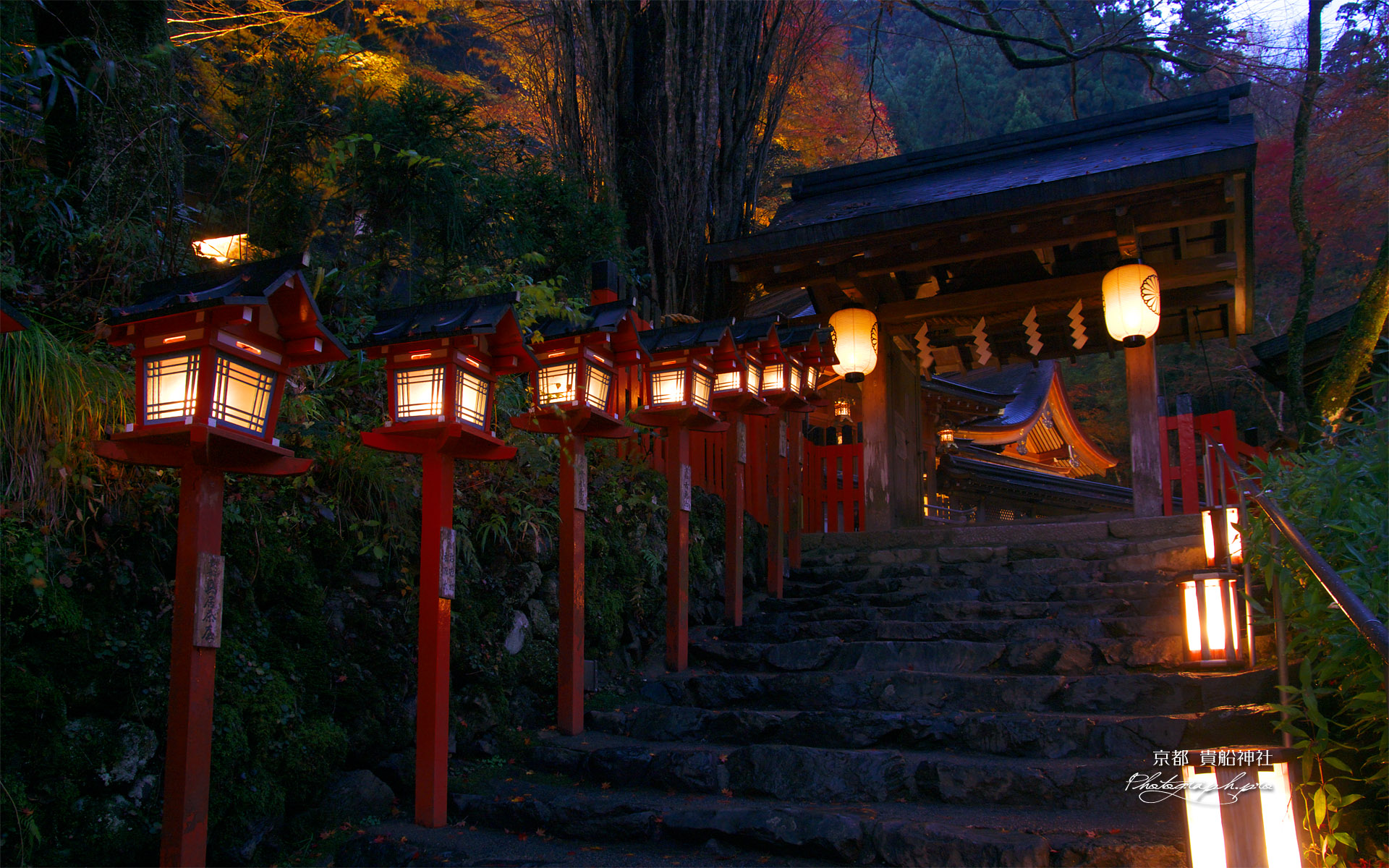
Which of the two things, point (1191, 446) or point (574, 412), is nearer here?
point (574, 412)

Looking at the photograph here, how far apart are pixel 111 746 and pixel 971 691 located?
16.0ft

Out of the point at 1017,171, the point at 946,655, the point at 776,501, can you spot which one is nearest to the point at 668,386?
the point at 776,501

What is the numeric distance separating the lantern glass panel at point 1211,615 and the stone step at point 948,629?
14.8 inches

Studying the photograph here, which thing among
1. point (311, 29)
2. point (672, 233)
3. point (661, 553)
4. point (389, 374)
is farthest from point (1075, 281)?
point (311, 29)

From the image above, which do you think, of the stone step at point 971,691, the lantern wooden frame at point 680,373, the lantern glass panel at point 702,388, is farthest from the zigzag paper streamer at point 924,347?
the stone step at point 971,691

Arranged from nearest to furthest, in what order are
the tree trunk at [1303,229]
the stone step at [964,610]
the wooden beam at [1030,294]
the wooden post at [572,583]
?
the wooden post at [572,583] → the stone step at [964,610] → the wooden beam at [1030,294] → the tree trunk at [1303,229]

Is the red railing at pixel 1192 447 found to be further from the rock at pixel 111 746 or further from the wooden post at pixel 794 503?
Answer: the rock at pixel 111 746

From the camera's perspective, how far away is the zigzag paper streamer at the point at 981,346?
12.8 metres

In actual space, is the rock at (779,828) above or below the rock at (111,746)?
below

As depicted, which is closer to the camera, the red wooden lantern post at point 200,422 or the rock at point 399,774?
the red wooden lantern post at point 200,422

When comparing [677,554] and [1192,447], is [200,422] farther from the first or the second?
[1192,447]

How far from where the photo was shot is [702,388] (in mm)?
7367

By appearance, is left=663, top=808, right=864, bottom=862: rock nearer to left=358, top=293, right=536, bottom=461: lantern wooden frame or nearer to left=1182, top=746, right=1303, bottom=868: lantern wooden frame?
left=1182, top=746, right=1303, bottom=868: lantern wooden frame

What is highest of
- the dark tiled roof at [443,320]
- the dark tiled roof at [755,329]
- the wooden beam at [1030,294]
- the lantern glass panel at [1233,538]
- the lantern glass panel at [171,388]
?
the wooden beam at [1030,294]
